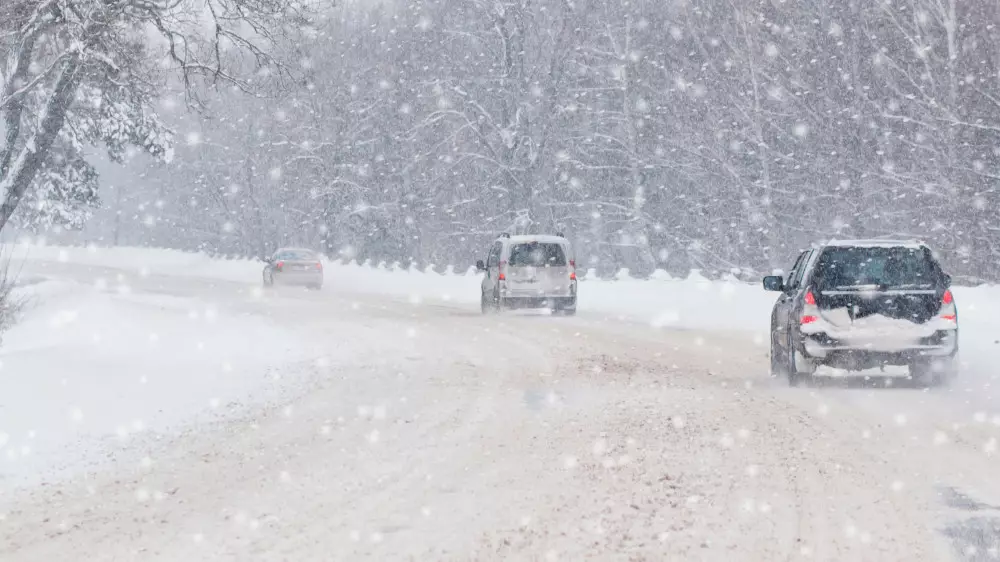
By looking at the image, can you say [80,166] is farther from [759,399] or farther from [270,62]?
[759,399]

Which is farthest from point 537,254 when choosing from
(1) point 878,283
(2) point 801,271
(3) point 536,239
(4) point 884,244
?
(1) point 878,283

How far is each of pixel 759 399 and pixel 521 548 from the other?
7046mm

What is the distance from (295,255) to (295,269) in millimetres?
828

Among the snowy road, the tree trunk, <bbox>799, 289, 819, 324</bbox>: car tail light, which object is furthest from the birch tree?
<bbox>799, 289, 819, 324</bbox>: car tail light

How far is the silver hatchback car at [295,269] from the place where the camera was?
4322 cm

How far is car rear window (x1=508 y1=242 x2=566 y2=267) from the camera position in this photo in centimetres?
2714

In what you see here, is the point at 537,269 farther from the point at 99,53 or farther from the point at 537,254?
the point at 99,53

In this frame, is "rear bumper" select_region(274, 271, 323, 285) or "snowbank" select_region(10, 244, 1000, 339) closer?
"snowbank" select_region(10, 244, 1000, 339)

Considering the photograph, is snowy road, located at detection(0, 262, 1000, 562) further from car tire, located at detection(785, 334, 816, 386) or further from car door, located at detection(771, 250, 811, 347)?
car door, located at detection(771, 250, 811, 347)

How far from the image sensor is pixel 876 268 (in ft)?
46.9

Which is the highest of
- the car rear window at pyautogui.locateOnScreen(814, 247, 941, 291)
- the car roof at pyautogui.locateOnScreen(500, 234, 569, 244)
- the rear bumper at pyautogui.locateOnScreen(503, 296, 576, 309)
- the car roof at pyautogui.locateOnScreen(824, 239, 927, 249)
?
the car roof at pyautogui.locateOnScreen(500, 234, 569, 244)

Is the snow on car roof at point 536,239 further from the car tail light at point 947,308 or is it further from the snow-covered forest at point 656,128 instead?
the car tail light at point 947,308

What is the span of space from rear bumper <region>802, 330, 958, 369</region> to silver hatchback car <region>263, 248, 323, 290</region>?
3152 centimetres

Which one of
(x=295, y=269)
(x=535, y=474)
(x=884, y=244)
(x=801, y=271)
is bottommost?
(x=535, y=474)
